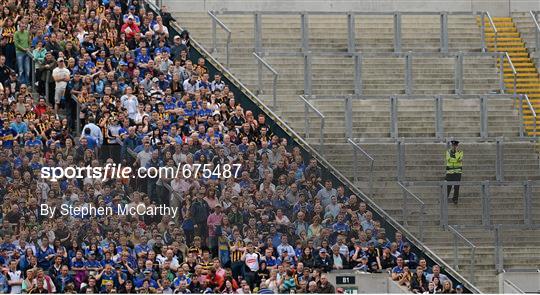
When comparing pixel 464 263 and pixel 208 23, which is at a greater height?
pixel 208 23

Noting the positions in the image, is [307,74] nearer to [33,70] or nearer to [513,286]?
[33,70]

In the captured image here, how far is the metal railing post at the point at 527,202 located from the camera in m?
43.2

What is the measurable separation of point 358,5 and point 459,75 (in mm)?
5566

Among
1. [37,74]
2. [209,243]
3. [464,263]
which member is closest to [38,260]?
[209,243]

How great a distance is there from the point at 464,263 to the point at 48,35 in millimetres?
11221

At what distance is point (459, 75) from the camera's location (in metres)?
48.2

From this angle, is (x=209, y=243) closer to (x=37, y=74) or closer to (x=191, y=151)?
(x=191, y=151)

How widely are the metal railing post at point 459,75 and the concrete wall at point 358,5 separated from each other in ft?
16.8

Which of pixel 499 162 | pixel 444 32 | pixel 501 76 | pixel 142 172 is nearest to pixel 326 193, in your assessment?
pixel 142 172

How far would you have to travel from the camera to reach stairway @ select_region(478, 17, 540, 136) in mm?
49281

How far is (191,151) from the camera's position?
40688 mm

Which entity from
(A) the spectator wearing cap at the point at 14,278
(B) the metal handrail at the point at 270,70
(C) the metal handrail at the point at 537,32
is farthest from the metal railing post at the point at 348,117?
(A) the spectator wearing cap at the point at 14,278

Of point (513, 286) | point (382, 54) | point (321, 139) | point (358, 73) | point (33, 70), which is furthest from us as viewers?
point (382, 54)

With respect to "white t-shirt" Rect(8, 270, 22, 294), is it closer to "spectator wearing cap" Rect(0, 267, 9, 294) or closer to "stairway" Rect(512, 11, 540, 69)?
"spectator wearing cap" Rect(0, 267, 9, 294)
